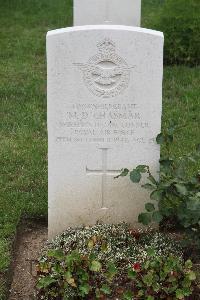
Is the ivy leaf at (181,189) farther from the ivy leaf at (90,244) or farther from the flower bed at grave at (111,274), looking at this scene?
the ivy leaf at (90,244)

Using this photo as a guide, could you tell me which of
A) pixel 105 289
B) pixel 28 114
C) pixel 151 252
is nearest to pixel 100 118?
pixel 151 252

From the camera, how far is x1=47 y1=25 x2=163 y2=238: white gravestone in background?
430 cm

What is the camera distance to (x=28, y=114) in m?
7.22

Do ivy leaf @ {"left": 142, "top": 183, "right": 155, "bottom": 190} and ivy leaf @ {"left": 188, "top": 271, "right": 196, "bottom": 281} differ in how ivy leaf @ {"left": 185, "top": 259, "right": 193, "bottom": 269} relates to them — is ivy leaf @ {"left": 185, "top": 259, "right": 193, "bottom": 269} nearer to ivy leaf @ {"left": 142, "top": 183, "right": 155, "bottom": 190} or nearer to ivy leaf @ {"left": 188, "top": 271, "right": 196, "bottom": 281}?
ivy leaf @ {"left": 188, "top": 271, "right": 196, "bottom": 281}

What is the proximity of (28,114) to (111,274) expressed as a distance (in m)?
3.54

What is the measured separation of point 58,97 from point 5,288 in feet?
3.87

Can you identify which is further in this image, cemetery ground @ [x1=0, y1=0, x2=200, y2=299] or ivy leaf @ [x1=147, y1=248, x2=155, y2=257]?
cemetery ground @ [x1=0, y1=0, x2=200, y2=299]

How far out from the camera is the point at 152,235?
4.56 meters

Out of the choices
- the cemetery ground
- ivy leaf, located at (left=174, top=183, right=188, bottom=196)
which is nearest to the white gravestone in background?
ivy leaf, located at (left=174, top=183, right=188, bottom=196)

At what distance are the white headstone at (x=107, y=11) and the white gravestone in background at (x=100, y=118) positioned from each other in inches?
118

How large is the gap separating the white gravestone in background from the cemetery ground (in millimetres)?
561

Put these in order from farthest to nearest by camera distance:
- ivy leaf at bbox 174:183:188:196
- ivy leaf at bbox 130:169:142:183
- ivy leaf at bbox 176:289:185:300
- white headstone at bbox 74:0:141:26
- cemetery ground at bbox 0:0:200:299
Result: white headstone at bbox 74:0:141:26
cemetery ground at bbox 0:0:200:299
ivy leaf at bbox 130:169:142:183
ivy leaf at bbox 174:183:188:196
ivy leaf at bbox 176:289:185:300

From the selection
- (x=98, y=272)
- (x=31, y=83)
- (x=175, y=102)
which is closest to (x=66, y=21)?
(x=31, y=83)

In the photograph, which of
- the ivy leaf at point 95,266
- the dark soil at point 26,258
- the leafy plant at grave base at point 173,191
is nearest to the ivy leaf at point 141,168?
the leafy plant at grave base at point 173,191
